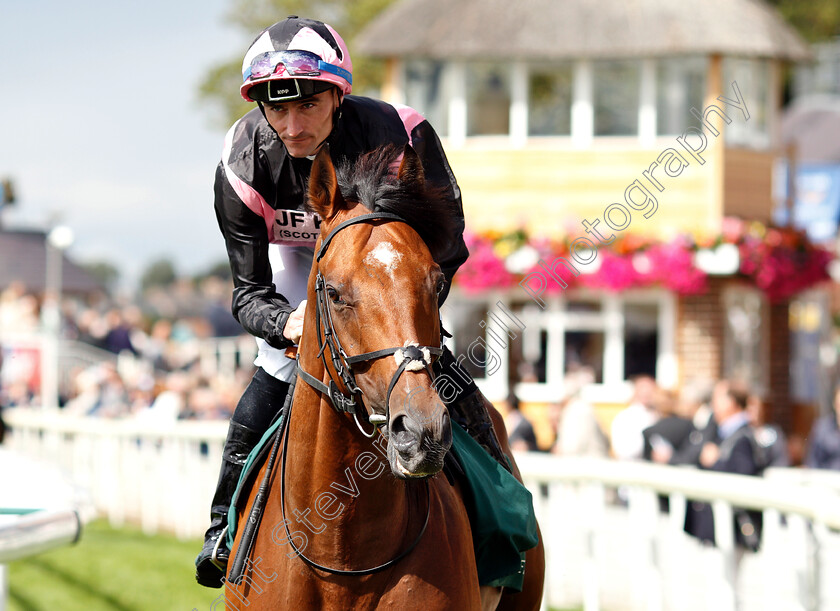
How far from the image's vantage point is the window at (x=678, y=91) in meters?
15.6

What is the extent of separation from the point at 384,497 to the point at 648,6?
14616mm

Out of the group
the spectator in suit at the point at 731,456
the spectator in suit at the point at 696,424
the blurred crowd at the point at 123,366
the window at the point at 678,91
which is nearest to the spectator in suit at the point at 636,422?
the spectator in suit at the point at 696,424

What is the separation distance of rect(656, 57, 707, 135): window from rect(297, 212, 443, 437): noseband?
13.5 metres

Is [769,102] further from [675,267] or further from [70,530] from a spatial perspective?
[70,530]

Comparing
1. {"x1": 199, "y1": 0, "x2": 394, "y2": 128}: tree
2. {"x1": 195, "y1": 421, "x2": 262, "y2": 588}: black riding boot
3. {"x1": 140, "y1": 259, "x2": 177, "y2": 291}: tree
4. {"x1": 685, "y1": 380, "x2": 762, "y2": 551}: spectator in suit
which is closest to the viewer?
{"x1": 195, "y1": 421, "x2": 262, "y2": 588}: black riding boot

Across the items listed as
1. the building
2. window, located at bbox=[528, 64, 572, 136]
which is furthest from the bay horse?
window, located at bbox=[528, 64, 572, 136]

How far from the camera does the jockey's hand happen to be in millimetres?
3025

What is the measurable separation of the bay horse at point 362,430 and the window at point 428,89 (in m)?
13.6

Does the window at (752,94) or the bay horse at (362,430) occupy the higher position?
the window at (752,94)

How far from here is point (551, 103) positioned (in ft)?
52.3

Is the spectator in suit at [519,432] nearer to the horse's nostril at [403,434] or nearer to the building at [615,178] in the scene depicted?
the building at [615,178]

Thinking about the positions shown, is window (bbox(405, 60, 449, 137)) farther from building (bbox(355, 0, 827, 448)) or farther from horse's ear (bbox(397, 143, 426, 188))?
horse's ear (bbox(397, 143, 426, 188))

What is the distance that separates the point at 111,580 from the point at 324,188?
602cm

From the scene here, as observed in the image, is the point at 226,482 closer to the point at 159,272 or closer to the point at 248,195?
the point at 248,195
